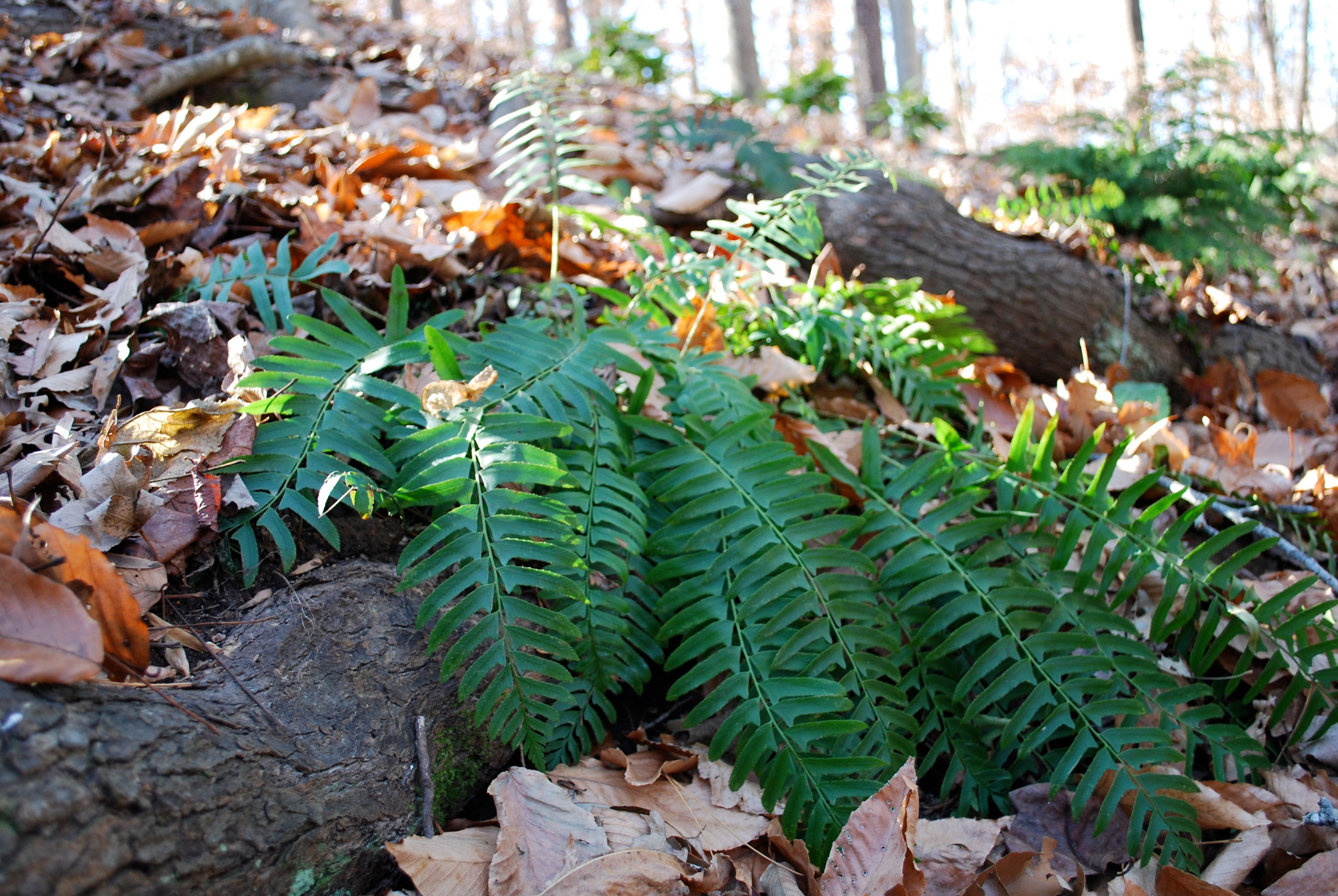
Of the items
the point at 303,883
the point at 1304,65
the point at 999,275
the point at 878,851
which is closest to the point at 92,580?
the point at 303,883

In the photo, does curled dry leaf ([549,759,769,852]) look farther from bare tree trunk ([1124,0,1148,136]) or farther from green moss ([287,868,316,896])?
bare tree trunk ([1124,0,1148,136])

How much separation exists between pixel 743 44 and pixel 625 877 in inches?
335

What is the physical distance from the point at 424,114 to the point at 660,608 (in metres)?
3.27

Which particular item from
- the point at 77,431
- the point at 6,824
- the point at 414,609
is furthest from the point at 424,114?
the point at 6,824

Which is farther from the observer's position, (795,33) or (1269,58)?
(795,33)

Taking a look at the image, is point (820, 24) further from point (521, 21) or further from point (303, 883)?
point (303, 883)

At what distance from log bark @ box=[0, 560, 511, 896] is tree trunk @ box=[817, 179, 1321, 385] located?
2280mm

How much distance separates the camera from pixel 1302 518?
2.20 meters

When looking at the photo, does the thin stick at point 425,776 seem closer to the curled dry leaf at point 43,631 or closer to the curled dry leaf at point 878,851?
the curled dry leaf at point 43,631

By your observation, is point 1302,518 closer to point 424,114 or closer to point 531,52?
point 424,114

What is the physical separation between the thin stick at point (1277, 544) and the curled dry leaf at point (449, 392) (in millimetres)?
1547

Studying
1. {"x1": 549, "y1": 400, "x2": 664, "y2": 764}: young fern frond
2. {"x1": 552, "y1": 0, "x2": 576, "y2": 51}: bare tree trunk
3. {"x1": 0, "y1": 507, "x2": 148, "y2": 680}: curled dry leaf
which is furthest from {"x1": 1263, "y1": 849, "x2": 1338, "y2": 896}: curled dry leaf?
{"x1": 552, "y1": 0, "x2": 576, "y2": 51}: bare tree trunk

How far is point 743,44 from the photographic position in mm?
8156

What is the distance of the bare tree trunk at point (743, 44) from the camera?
26.7ft
